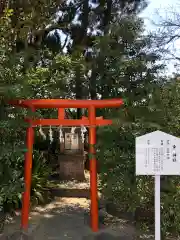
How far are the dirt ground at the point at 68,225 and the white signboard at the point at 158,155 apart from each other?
6.63 ft

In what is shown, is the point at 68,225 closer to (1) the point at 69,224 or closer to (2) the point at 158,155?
(1) the point at 69,224

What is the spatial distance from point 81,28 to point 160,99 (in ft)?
22.0

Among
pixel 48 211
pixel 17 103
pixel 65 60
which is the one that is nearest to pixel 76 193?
pixel 48 211

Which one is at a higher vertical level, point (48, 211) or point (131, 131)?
point (131, 131)

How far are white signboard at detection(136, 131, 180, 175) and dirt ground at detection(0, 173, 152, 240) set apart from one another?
2.02 m

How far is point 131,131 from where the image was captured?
16.0 feet

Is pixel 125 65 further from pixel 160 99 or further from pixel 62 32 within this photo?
pixel 62 32

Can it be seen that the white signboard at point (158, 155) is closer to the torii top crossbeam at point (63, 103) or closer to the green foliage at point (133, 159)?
the green foliage at point (133, 159)

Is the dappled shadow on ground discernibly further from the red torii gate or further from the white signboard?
the white signboard

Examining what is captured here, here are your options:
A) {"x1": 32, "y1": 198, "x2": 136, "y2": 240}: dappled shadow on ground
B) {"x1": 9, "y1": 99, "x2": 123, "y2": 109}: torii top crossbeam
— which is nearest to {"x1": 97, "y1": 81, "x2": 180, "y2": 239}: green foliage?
{"x1": 9, "y1": 99, "x2": 123, "y2": 109}: torii top crossbeam

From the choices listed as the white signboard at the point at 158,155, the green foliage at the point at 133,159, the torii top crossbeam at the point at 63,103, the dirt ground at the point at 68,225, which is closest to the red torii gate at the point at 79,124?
the torii top crossbeam at the point at 63,103

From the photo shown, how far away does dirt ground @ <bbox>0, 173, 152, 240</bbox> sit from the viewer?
548cm

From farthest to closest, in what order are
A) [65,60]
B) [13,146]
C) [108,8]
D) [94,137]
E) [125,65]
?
[108,8] → [65,60] → [125,65] → [94,137] → [13,146]

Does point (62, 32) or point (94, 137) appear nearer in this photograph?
point (94, 137)
